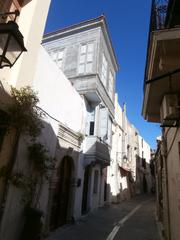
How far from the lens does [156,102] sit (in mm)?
5641

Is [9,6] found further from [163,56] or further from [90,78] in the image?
[90,78]

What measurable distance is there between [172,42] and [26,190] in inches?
209

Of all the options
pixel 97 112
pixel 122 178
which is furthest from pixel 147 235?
pixel 122 178

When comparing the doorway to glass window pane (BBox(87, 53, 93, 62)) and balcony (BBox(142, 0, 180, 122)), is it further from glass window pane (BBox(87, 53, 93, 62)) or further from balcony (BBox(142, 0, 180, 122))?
balcony (BBox(142, 0, 180, 122))

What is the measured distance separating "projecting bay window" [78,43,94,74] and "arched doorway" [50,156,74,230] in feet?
17.1

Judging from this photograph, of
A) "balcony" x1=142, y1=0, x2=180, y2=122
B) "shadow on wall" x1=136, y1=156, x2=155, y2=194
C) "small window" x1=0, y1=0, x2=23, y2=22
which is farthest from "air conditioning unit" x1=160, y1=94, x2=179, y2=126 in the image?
"shadow on wall" x1=136, y1=156, x2=155, y2=194

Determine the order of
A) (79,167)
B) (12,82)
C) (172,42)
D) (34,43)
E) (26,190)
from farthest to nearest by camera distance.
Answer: (79,167), (34,43), (26,190), (12,82), (172,42)

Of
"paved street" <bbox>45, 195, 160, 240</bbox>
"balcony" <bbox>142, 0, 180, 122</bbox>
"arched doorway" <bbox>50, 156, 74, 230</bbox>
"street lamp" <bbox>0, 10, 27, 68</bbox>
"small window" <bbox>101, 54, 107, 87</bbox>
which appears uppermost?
"small window" <bbox>101, 54, 107, 87</bbox>

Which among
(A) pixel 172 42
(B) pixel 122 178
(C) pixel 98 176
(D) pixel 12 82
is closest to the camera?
(A) pixel 172 42

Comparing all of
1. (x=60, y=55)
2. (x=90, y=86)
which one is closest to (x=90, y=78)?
(x=90, y=86)

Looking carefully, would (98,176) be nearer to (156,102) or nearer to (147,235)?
(147,235)

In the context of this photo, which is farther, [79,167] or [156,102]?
[79,167]

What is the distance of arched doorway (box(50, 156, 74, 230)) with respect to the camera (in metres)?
8.09

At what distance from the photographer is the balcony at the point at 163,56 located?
3441 millimetres
